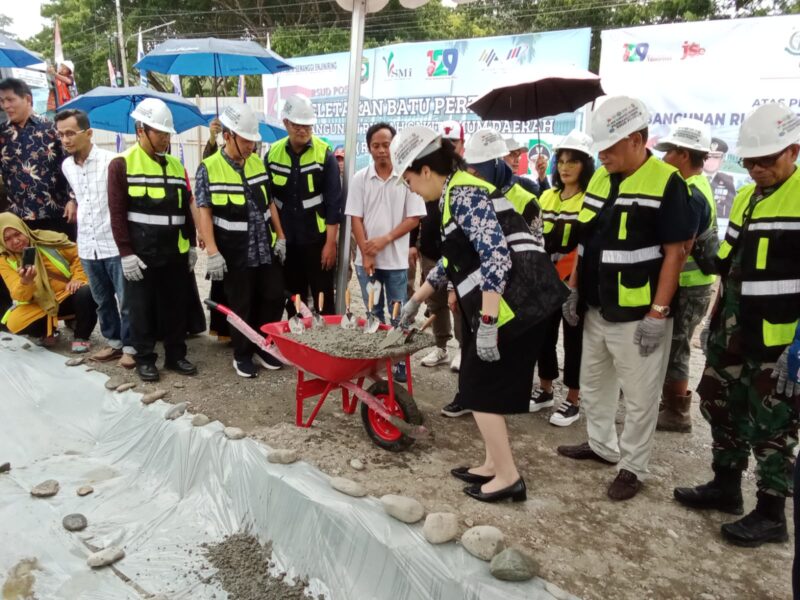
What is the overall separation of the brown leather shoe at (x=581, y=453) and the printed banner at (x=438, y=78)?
5198 mm

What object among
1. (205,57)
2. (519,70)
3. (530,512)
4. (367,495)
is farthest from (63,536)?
(519,70)

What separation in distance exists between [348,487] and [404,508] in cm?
32

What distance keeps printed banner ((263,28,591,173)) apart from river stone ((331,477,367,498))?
5830 millimetres

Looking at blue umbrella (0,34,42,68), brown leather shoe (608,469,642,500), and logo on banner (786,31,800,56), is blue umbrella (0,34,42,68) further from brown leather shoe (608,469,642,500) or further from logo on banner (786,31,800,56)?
logo on banner (786,31,800,56)

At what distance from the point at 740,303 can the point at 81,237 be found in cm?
426

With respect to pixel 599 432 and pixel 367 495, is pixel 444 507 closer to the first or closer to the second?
pixel 367 495

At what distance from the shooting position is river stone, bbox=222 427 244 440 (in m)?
3.12

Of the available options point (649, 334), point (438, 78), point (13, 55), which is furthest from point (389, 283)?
point (438, 78)

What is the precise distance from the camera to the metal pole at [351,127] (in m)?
4.06

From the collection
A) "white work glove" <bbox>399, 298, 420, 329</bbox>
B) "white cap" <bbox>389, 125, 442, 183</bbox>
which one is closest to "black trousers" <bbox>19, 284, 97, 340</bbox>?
"white work glove" <bbox>399, 298, 420, 329</bbox>

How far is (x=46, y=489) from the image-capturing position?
3080 millimetres

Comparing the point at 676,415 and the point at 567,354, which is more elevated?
the point at 567,354

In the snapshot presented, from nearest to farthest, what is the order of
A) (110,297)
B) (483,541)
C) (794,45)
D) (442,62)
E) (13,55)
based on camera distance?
(483,541)
(110,297)
(13,55)
(794,45)
(442,62)

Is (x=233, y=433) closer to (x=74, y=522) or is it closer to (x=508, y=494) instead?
(x=74, y=522)
